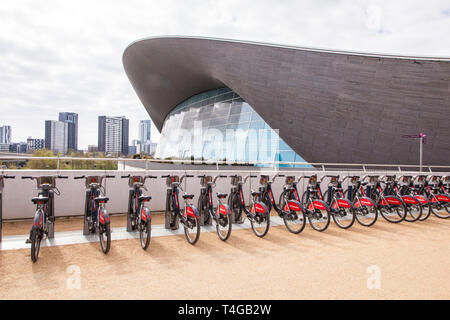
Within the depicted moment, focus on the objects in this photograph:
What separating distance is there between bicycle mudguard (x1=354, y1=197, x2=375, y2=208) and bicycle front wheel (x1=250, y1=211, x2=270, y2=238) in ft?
7.39

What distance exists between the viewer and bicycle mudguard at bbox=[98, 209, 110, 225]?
436 cm

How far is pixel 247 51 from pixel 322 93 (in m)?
6.65

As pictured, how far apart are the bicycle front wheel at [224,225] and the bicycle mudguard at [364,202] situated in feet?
10.1

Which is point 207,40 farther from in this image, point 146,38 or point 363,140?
point 363,140

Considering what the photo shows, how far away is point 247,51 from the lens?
76.7 feet

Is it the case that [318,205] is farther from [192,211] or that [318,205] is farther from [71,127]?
[71,127]

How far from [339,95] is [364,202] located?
1600 cm

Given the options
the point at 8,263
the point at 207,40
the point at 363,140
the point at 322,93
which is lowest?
the point at 8,263

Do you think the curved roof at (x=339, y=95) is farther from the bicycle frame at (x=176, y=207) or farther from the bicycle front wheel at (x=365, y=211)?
the bicycle frame at (x=176, y=207)

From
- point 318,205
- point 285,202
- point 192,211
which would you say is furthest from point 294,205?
point 192,211

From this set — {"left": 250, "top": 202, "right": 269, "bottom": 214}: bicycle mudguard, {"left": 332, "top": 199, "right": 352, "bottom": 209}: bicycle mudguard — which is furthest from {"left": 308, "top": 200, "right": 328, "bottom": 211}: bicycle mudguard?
{"left": 250, "top": 202, "right": 269, "bottom": 214}: bicycle mudguard

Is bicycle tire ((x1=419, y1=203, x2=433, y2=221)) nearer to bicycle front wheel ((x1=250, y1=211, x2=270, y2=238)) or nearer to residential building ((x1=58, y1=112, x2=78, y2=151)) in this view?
bicycle front wheel ((x1=250, y1=211, x2=270, y2=238))

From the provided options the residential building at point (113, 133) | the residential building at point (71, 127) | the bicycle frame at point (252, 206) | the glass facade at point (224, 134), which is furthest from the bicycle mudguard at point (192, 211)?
the residential building at point (113, 133)
